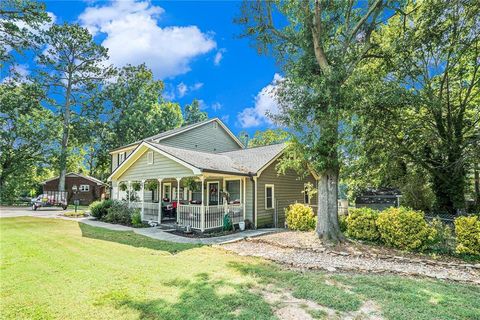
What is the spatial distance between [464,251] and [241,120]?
100ft

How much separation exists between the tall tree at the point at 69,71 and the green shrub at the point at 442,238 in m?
32.8

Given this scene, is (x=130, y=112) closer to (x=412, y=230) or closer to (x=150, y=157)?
(x=150, y=157)

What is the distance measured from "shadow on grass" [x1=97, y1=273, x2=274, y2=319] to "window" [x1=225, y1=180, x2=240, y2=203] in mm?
9072

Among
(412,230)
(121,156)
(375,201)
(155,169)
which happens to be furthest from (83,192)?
(412,230)

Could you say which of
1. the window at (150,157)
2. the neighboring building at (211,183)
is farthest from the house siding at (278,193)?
the window at (150,157)

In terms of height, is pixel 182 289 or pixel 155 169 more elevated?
pixel 155 169

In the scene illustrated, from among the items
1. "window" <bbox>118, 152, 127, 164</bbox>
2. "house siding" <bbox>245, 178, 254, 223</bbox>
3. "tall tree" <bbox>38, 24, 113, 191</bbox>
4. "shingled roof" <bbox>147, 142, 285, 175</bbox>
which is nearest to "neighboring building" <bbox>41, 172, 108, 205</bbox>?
"tall tree" <bbox>38, 24, 113, 191</bbox>

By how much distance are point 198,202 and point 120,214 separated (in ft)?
14.9

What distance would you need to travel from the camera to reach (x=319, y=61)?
10508 millimetres

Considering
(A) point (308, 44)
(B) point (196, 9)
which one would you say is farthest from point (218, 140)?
(A) point (308, 44)

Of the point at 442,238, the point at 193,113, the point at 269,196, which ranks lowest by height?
the point at 442,238

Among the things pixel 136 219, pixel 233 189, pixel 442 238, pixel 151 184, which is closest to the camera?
pixel 442 238

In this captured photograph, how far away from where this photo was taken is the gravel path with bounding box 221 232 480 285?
6309 millimetres

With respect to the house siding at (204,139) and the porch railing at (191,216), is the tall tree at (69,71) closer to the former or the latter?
the house siding at (204,139)
